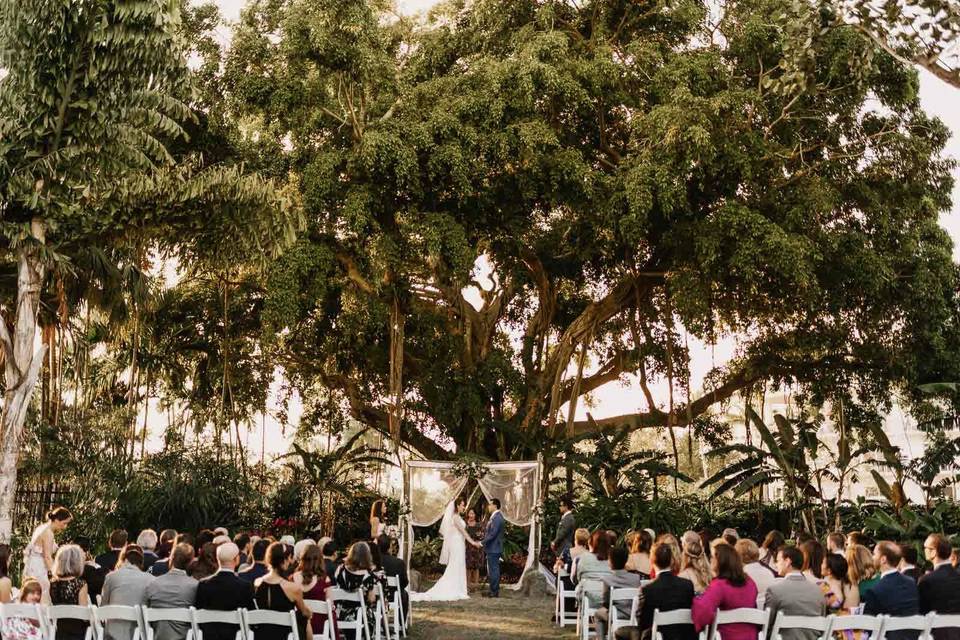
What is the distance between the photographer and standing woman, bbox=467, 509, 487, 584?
14.8 m

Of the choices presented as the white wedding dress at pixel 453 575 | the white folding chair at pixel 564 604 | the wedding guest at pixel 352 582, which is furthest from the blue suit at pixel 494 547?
the wedding guest at pixel 352 582

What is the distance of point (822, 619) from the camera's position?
5617mm

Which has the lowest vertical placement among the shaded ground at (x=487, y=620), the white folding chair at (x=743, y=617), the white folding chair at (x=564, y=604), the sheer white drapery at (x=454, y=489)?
the shaded ground at (x=487, y=620)

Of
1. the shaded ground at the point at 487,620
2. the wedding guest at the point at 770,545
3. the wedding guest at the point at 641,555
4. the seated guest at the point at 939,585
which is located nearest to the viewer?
the seated guest at the point at 939,585

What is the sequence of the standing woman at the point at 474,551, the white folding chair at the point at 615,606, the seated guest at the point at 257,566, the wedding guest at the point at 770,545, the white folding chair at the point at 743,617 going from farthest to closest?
the standing woman at the point at 474,551, the wedding guest at the point at 770,545, the white folding chair at the point at 615,606, the seated guest at the point at 257,566, the white folding chair at the point at 743,617

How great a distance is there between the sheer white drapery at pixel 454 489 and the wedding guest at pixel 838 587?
29.0ft

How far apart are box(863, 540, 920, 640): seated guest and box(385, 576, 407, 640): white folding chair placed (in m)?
4.17

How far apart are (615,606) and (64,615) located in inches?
155

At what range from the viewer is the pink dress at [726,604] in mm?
5664

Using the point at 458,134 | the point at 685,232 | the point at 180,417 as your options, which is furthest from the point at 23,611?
the point at 180,417

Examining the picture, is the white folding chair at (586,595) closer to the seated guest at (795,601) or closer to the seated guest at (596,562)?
the seated guest at (596,562)

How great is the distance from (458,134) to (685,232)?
12.6ft

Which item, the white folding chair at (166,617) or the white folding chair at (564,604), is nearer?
the white folding chair at (166,617)

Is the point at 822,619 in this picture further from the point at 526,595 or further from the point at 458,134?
the point at 458,134
